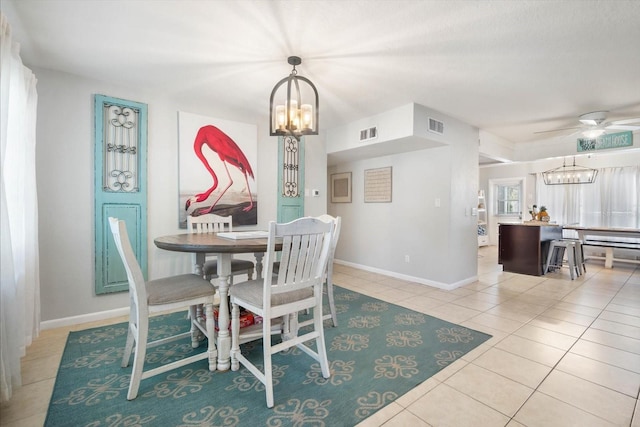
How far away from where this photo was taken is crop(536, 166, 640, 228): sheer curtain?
584cm

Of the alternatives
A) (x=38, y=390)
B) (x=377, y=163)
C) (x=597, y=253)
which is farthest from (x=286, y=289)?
(x=597, y=253)

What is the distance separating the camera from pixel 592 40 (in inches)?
83.4

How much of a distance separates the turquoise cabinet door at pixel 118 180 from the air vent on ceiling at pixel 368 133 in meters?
2.64

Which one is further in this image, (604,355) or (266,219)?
(266,219)

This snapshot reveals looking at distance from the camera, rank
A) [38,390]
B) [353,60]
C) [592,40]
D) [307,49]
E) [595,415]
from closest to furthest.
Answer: [595,415] < [38,390] < [592,40] < [307,49] < [353,60]

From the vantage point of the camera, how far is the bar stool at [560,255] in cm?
457

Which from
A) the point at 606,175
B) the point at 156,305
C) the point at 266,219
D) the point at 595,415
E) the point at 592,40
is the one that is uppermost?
the point at 592,40

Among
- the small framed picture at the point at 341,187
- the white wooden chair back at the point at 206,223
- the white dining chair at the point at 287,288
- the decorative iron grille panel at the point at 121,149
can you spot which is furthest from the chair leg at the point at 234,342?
the small framed picture at the point at 341,187

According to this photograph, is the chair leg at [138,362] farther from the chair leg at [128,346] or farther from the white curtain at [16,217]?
the white curtain at [16,217]

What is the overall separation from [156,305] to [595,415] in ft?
8.23

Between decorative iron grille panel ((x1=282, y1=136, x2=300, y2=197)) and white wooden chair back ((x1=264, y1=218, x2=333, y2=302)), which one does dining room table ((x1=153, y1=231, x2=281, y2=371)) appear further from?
decorative iron grille panel ((x1=282, y1=136, x2=300, y2=197))

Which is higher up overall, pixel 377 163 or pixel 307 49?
pixel 307 49

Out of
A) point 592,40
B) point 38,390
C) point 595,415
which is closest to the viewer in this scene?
point 595,415

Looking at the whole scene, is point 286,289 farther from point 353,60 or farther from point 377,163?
point 377,163
